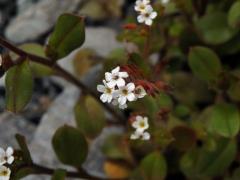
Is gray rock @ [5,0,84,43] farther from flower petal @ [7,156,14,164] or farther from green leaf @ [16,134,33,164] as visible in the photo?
flower petal @ [7,156,14,164]

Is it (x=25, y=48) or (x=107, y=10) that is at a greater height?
(x=25, y=48)

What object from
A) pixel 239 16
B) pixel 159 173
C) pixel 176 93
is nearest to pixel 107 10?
pixel 176 93

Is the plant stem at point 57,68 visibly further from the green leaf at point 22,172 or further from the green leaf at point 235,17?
the green leaf at point 235,17

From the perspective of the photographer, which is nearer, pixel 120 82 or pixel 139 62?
pixel 120 82

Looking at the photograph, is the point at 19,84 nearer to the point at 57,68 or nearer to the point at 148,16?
the point at 57,68

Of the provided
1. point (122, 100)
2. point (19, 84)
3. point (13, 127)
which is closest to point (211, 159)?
point (122, 100)

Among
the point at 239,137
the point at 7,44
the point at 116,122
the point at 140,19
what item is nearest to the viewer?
the point at 7,44

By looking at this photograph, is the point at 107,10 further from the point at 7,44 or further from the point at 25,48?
the point at 7,44
